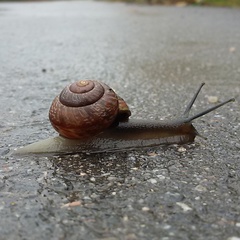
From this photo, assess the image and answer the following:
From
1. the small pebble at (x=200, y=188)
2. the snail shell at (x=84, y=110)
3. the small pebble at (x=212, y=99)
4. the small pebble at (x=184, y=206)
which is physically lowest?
the small pebble at (x=212, y=99)

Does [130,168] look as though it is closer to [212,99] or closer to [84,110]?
[84,110]

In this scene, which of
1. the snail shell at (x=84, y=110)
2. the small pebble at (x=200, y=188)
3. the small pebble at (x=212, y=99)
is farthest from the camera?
the small pebble at (x=212, y=99)

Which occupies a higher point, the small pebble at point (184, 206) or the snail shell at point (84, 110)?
the snail shell at point (84, 110)

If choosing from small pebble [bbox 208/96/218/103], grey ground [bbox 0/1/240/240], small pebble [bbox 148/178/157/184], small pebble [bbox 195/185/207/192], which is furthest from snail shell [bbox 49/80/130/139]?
small pebble [bbox 208/96/218/103]

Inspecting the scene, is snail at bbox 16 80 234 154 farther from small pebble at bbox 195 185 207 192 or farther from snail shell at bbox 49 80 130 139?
small pebble at bbox 195 185 207 192

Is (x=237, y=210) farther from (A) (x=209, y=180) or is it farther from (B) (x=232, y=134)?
(B) (x=232, y=134)

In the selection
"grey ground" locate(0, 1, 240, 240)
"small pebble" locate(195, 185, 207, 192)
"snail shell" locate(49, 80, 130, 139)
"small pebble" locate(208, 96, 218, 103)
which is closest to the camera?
"grey ground" locate(0, 1, 240, 240)

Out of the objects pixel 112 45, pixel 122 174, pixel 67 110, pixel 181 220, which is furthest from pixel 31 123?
pixel 112 45

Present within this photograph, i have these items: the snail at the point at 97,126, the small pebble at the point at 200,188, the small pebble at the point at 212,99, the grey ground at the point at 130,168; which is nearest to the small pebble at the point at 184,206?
the grey ground at the point at 130,168

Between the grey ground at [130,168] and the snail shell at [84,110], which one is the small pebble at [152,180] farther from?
the snail shell at [84,110]
